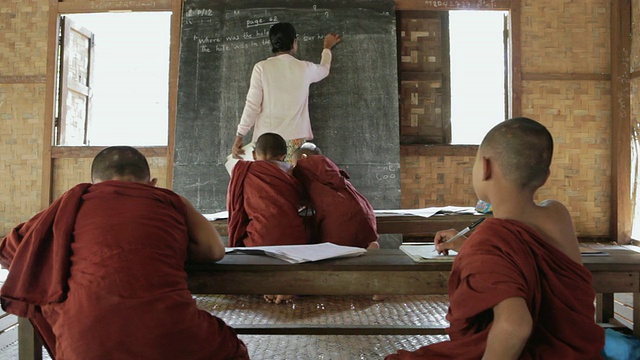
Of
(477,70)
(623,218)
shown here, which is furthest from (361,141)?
(623,218)

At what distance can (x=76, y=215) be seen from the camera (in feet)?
4.18

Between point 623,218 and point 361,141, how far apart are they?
274 centimetres

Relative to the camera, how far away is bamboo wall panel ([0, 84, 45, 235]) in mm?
5125

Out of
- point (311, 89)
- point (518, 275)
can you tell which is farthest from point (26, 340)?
point (311, 89)

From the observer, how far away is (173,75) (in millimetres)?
4961

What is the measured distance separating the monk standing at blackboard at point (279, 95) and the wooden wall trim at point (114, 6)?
→ 1.61 meters

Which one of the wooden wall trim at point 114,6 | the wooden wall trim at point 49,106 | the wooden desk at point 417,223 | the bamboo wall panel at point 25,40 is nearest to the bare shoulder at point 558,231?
the wooden desk at point 417,223

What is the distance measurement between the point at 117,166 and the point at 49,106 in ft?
14.0

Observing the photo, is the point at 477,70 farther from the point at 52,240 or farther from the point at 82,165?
the point at 52,240

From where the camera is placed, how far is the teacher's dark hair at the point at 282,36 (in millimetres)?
4016

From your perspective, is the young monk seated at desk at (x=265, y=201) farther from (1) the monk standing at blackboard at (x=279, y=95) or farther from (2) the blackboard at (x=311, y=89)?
(2) the blackboard at (x=311, y=89)

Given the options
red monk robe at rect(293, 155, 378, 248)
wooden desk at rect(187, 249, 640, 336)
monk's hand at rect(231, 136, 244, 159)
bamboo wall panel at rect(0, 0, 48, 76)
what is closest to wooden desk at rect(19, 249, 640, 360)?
wooden desk at rect(187, 249, 640, 336)

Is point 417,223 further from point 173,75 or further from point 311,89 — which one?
point 173,75

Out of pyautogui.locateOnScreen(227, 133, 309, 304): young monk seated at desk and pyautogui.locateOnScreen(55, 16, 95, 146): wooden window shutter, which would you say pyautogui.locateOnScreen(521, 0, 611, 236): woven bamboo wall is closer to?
pyautogui.locateOnScreen(227, 133, 309, 304): young monk seated at desk
